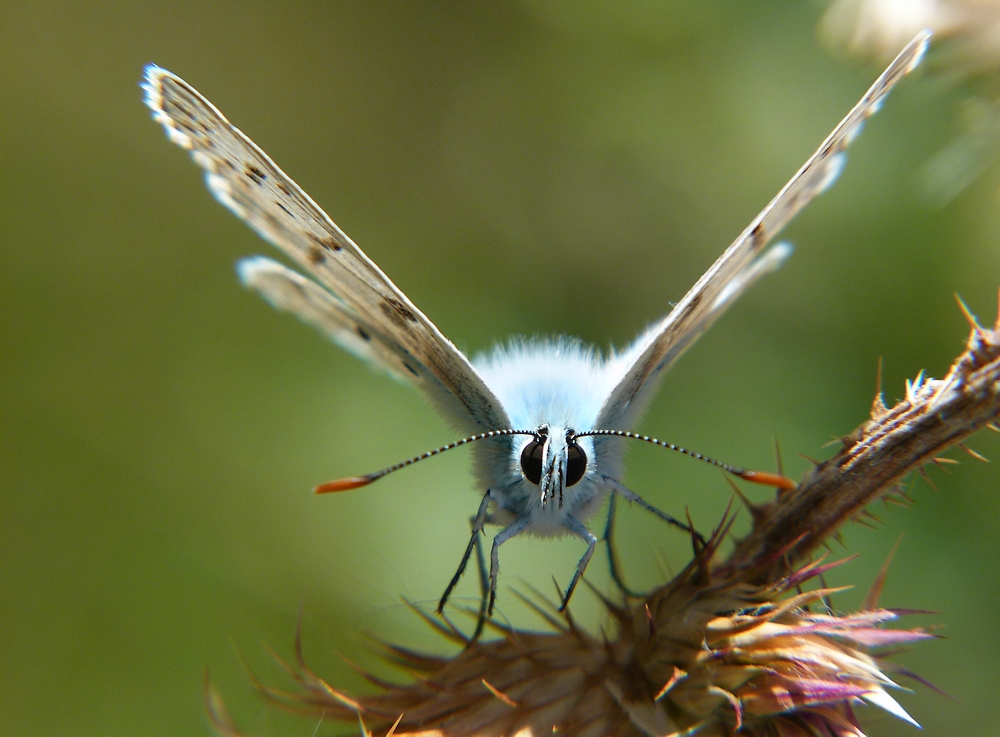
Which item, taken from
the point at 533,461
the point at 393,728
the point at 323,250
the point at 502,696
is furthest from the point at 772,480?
the point at 323,250

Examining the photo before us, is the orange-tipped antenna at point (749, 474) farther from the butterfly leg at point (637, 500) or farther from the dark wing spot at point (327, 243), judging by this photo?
the dark wing spot at point (327, 243)

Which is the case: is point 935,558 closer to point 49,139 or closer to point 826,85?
point 826,85

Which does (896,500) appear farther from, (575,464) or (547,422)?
(547,422)

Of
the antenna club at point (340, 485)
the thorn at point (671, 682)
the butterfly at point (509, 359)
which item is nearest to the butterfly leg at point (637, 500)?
the butterfly at point (509, 359)

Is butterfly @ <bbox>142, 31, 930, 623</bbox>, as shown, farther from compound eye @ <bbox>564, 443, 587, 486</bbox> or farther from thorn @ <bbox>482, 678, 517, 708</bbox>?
thorn @ <bbox>482, 678, 517, 708</bbox>

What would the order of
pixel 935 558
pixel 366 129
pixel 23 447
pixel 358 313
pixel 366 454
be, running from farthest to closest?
pixel 366 129, pixel 366 454, pixel 23 447, pixel 935 558, pixel 358 313

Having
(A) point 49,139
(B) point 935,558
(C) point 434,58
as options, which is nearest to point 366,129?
(C) point 434,58
